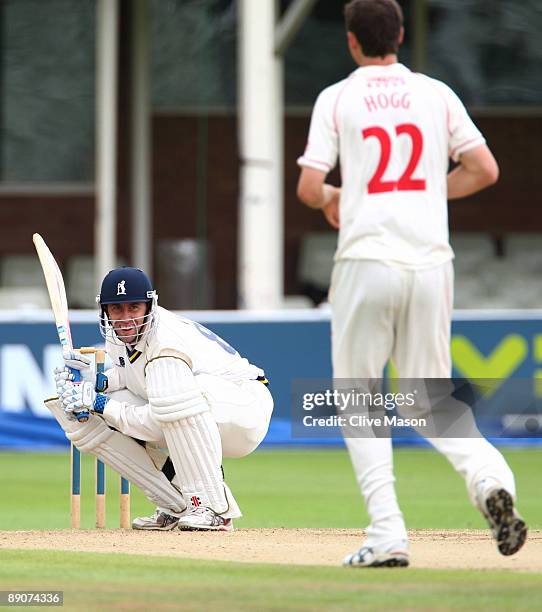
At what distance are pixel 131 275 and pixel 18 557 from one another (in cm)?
145

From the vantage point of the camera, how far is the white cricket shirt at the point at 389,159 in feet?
18.1

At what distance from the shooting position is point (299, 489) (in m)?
10.5

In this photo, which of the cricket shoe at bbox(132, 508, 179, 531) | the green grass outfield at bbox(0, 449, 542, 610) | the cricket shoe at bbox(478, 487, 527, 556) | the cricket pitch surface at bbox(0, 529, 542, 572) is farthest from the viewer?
the cricket shoe at bbox(132, 508, 179, 531)

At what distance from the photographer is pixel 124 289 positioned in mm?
6938

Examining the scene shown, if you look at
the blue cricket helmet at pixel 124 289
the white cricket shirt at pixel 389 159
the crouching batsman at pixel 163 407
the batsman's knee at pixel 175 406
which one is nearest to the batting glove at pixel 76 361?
the crouching batsman at pixel 163 407

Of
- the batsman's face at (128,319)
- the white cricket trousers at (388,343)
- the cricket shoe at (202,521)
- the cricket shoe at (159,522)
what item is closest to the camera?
the white cricket trousers at (388,343)

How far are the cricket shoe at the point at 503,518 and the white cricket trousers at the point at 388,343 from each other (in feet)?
0.21

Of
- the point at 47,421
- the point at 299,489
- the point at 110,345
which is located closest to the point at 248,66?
the point at 47,421

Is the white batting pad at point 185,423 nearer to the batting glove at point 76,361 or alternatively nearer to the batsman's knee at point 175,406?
the batsman's knee at point 175,406

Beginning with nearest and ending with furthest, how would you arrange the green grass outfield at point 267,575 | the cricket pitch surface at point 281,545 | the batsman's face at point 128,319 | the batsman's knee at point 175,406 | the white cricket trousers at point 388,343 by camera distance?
1. the green grass outfield at point 267,575
2. the white cricket trousers at point 388,343
3. the cricket pitch surface at point 281,545
4. the batsman's knee at point 175,406
5. the batsman's face at point 128,319

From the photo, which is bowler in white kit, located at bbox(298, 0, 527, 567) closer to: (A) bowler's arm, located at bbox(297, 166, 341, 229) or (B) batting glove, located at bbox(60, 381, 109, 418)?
(A) bowler's arm, located at bbox(297, 166, 341, 229)

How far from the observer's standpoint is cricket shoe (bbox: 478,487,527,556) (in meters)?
5.37

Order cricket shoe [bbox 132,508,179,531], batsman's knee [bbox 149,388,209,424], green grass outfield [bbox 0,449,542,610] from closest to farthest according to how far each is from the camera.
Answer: green grass outfield [bbox 0,449,542,610]
batsman's knee [bbox 149,388,209,424]
cricket shoe [bbox 132,508,179,531]

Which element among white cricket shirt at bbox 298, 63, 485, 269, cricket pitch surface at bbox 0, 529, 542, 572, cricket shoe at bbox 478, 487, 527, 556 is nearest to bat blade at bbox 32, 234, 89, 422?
cricket pitch surface at bbox 0, 529, 542, 572
